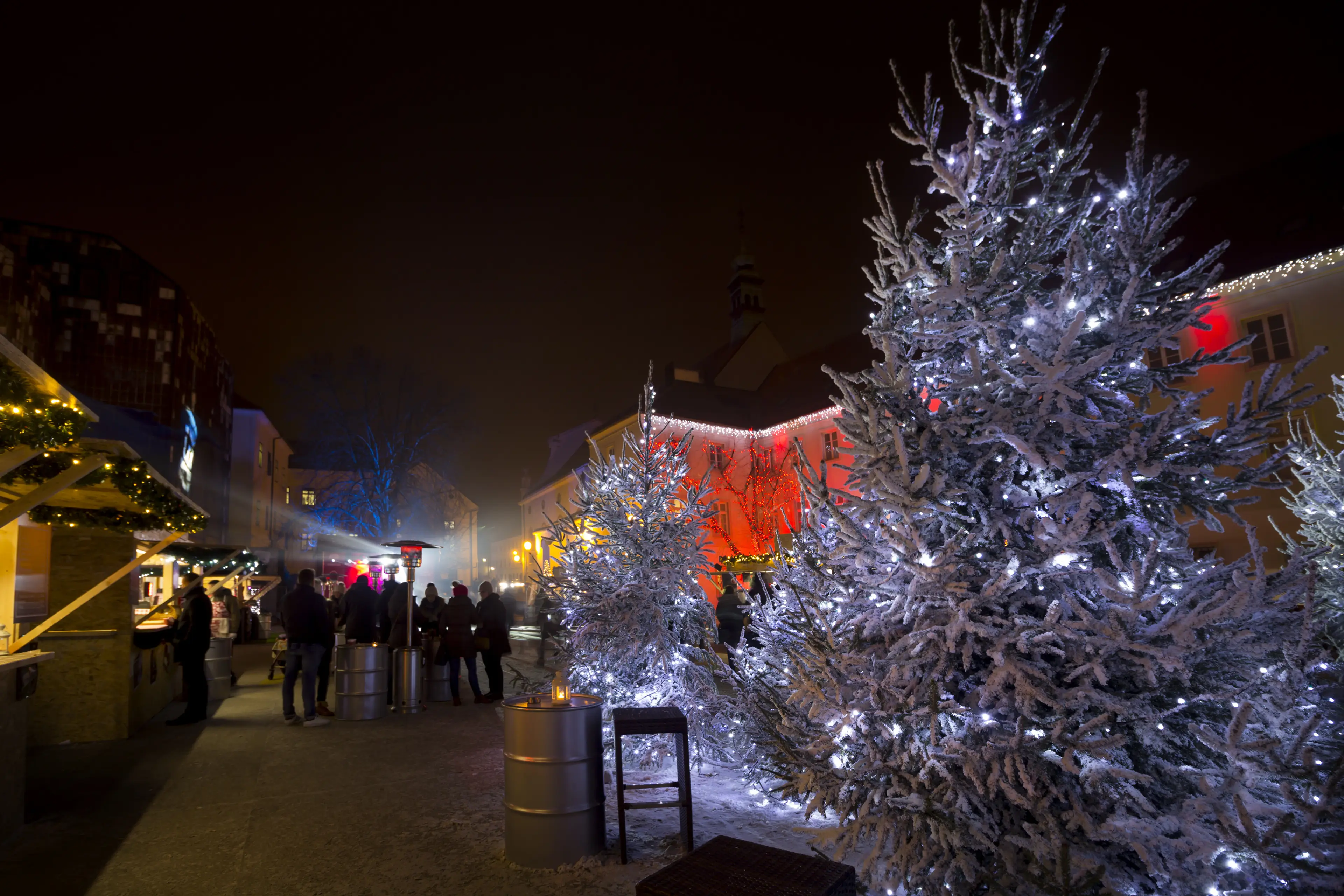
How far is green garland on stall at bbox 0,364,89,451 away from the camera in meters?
4.52

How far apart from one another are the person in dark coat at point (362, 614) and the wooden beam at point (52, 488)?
5.60m

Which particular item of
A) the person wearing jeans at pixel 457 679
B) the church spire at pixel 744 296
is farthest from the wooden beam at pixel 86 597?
the church spire at pixel 744 296

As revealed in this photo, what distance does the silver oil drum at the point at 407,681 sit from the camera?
10516mm

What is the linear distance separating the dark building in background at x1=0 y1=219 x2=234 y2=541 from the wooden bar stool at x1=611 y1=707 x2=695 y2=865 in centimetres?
2494

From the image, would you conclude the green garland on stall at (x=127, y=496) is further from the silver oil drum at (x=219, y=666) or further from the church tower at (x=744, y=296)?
the church tower at (x=744, y=296)

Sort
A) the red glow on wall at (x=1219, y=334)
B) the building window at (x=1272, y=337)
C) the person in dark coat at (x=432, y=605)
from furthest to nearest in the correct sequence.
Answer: the red glow on wall at (x=1219, y=334) < the building window at (x=1272, y=337) < the person in dark coat at (x=432, y=605)

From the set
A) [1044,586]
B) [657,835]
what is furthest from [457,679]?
[1044,586]

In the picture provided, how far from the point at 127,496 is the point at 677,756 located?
6905 millimetres

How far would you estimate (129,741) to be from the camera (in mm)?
8766

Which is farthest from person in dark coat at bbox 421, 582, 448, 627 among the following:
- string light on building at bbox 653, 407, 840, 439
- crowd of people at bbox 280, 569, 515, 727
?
string light on building at bbox 653, 407, 840, 439

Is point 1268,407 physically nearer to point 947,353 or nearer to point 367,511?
point 947,353

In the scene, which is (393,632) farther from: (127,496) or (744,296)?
(744,296)

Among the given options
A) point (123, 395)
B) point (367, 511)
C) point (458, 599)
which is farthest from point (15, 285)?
point (458, 599)

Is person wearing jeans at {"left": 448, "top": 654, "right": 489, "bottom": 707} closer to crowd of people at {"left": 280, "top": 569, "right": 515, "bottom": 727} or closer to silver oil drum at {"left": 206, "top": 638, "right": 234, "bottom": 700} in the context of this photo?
crowd of people at {"left": 280, "top": 569, "right": 515, "bottom": 727}
